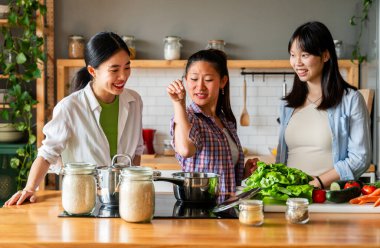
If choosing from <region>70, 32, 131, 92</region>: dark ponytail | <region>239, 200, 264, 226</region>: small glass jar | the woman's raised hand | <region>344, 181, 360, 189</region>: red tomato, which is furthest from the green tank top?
<region>344, 181, 360, 189</region>: red tomato

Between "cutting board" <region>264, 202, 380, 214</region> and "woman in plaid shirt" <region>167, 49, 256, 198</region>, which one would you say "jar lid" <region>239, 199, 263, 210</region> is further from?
"woman in plaid shirt" <region>167, 49, 256, 198</region>

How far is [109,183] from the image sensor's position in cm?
236

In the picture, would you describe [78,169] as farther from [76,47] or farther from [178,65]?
[76,47]

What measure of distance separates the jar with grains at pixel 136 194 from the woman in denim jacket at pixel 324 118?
1.25m

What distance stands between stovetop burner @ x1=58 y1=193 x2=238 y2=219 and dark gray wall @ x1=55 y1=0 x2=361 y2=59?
3373 millimetres

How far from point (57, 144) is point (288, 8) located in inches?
140

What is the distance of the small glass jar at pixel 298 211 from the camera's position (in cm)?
219

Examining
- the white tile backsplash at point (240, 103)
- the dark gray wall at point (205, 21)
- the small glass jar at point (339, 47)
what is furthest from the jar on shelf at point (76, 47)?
the small glass jar at point (339, 47)

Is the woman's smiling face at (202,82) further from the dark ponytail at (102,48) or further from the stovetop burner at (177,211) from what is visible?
the stovetop burner at (177,211)

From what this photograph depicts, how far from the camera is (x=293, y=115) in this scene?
327 cm

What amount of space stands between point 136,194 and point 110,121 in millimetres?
959

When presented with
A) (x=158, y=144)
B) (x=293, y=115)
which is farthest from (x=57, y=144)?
(x=158, y=144)

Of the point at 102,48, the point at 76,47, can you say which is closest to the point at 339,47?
the point at 76,47

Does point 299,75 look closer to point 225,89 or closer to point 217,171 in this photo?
point 225,89
